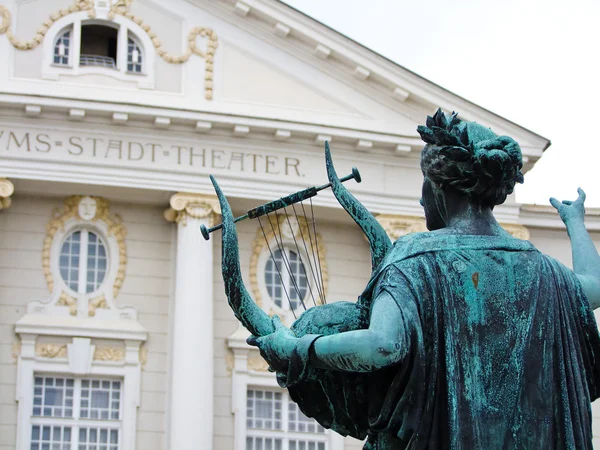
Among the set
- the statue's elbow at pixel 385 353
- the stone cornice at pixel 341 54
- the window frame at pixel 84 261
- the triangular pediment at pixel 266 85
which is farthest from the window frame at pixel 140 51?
the statue's elbow at pixel 385 353

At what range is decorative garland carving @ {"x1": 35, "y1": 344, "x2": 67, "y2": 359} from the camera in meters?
22.9

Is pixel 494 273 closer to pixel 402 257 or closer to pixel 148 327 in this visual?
pixel 402 257

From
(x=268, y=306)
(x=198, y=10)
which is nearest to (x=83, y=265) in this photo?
(x=268, y=306)

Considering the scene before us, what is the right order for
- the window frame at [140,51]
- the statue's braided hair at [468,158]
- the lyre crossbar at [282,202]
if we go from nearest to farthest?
1. the statue's braided hair at [468,158]
2. the lyre crossbar at [282,202]
3. the window frame at [140,51]

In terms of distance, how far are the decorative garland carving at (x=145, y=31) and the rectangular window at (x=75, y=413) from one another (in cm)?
478

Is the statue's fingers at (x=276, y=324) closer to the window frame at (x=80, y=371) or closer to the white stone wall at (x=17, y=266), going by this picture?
the window frame at (x=80, y=371)

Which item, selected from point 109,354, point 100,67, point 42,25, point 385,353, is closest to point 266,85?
point 100,67

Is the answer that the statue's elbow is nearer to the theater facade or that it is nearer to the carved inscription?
the theater facade

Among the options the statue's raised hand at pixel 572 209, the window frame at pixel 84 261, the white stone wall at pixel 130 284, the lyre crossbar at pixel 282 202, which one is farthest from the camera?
the window frame at pixel 84 261

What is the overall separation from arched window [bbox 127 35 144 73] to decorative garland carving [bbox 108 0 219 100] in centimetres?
26

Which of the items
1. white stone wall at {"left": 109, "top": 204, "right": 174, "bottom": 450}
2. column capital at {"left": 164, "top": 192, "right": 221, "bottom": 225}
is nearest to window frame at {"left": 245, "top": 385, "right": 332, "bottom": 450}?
white stone wall at {"left": 109, "top": 204, "right": 174, "bottom": 450}

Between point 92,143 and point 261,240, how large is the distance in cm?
298

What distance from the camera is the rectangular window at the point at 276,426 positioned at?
2328 cm

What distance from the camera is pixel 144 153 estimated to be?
2388 centimetres
